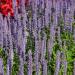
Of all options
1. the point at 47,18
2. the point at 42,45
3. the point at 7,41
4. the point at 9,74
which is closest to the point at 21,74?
the point at 9,74

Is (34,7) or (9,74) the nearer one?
(9,74)

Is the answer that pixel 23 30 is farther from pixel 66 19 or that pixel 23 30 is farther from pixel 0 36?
pixel 66 19

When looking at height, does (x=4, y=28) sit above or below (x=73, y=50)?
above

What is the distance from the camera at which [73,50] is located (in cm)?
392

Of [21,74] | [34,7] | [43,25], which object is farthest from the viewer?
[34,7]

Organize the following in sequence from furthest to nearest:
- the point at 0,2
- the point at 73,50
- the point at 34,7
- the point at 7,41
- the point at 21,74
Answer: the point at 0,2 < the point at 34,7 < the point at 73,50 < the point at 7,41 < the point at 21,74

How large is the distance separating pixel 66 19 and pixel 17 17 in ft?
1.97

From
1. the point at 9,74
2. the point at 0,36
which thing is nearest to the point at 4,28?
the point at 0,36

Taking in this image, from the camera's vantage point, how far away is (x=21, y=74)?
300cm

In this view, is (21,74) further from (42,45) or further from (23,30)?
(23,30)

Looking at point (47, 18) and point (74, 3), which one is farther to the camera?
point (74, 3)

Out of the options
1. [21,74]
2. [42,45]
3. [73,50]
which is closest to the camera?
[21,74]

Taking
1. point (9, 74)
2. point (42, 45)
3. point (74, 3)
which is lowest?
point (9, 74)

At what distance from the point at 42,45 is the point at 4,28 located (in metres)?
0.65
